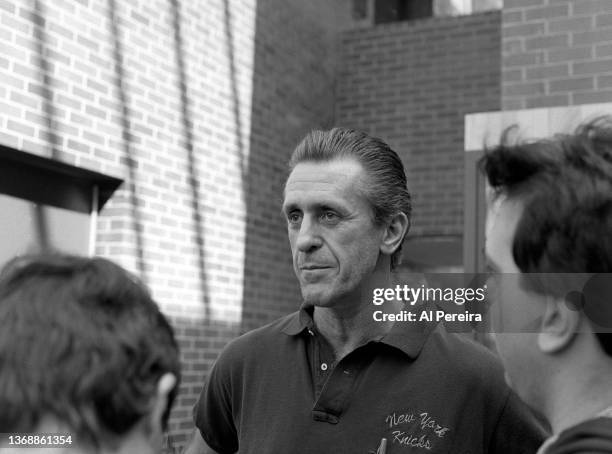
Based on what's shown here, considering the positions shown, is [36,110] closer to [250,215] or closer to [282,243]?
[250,215]

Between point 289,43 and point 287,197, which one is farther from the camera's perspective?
point 289,43

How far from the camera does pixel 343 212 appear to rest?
6.73 feet

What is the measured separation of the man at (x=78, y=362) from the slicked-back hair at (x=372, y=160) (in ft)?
3.75

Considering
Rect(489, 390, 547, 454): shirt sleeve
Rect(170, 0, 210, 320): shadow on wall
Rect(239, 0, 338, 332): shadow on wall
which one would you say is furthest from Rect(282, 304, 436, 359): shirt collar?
Rect(239, 0, 338, 332): shadow on wall

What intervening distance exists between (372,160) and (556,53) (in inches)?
106

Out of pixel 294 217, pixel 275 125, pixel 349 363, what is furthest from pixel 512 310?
pixel 275 125

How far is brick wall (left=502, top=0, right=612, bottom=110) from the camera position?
168 inches

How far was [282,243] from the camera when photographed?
266 inches

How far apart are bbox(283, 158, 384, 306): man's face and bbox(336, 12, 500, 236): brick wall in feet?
17.2

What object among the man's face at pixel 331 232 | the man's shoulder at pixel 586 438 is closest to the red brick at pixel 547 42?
the man's face at pixel 331 232

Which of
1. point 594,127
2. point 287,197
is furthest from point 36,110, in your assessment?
point 594,127

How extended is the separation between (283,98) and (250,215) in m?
1.26

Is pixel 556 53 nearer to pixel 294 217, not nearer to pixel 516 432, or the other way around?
pixel 294 217

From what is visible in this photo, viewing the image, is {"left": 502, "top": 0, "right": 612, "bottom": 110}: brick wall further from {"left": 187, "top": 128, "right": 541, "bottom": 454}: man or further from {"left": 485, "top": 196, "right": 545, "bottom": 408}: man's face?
{"left": 485, "top": 196, "right": 545, "bottom": 408}: man's face
